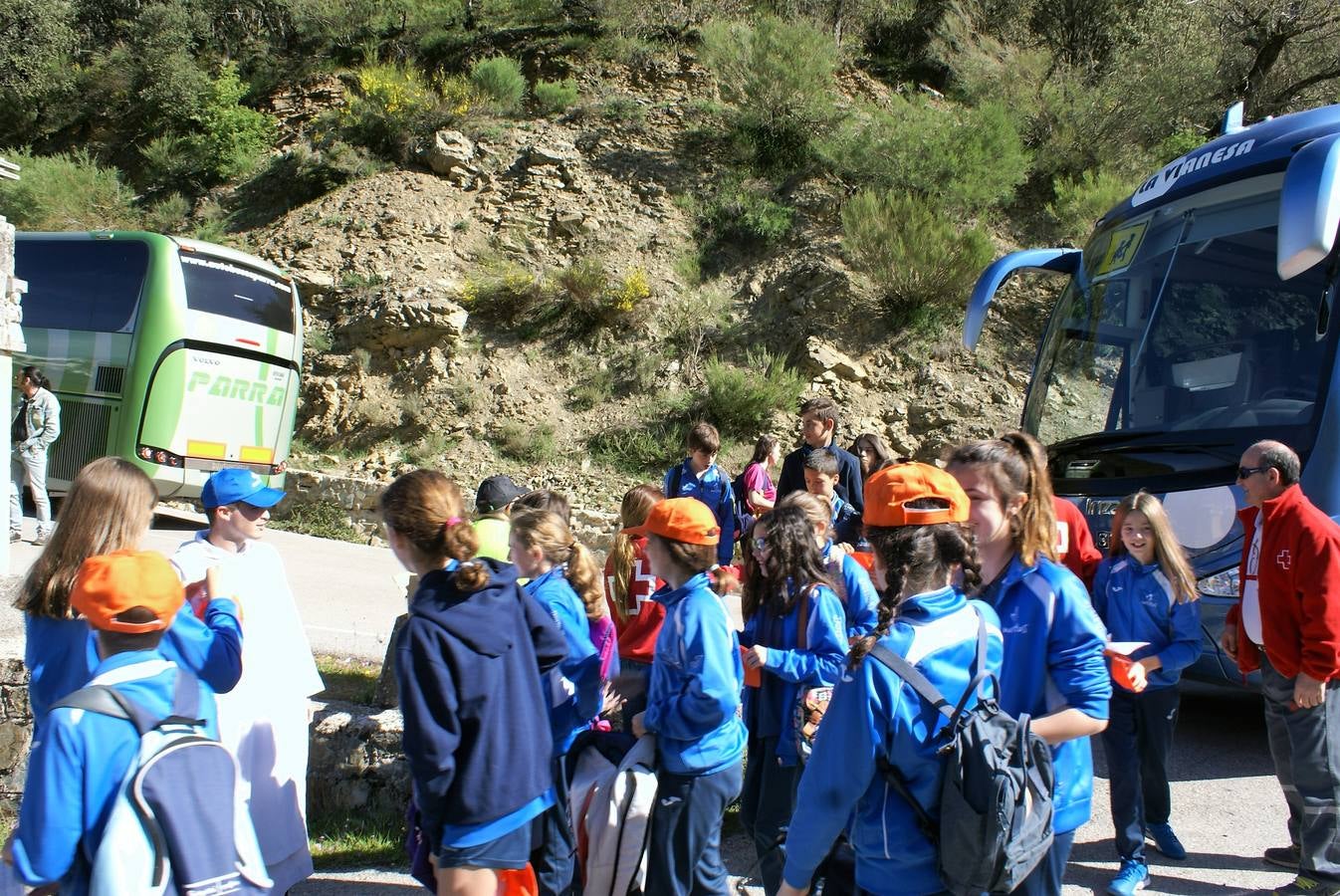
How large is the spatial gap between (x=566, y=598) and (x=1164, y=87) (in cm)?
1975

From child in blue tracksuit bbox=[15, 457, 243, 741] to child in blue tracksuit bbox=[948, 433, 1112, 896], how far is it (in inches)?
89.1

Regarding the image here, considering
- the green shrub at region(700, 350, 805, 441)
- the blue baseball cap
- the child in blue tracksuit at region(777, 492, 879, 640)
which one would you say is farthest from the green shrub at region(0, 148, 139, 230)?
the child in blue tracksuit at region(777, 492, 879, 640)

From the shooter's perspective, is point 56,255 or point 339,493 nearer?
point 56,255

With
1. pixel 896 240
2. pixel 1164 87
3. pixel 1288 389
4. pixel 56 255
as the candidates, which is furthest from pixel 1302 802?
pixel 1164 87

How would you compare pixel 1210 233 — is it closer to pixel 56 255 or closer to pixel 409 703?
pixel 409 703

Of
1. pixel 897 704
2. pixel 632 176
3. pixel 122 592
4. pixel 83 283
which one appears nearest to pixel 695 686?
pixel 897 704

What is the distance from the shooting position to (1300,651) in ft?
13.1

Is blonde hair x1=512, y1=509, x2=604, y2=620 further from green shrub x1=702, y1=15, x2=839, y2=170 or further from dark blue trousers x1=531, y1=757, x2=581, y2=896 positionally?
green shrub x1=702, y1=15, x2=839, y2=170

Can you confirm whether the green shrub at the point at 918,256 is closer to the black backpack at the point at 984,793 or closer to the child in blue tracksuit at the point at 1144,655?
the child in blue tracksuit at the point at 1144,655

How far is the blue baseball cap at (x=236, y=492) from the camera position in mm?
3320

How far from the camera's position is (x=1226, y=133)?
6.93 m

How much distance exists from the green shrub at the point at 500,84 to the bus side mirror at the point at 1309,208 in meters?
18.8

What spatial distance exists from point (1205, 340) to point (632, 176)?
14997 millimetres

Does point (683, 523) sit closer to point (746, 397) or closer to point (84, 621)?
point (84, 621)
